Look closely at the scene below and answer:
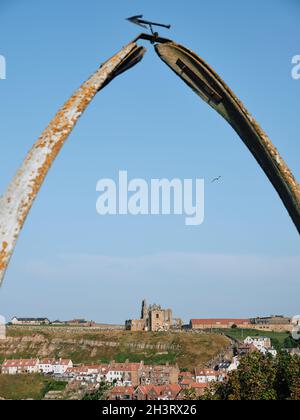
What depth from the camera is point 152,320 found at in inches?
6265

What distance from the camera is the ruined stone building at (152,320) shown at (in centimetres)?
15912

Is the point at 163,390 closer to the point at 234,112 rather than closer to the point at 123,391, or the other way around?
the point at 123,391

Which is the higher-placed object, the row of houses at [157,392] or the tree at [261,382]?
the row of houses at [157,392]

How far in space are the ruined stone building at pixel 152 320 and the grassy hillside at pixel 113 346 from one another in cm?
626

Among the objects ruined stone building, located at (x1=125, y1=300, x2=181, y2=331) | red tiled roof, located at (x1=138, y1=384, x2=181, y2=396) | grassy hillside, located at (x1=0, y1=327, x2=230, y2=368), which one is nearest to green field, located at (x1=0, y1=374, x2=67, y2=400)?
red tiled roof, located at (x1=138, y1=384, x2=181, y2=396)

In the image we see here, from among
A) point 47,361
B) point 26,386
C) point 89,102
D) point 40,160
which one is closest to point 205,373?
point 26,386

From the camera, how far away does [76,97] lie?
205 inches

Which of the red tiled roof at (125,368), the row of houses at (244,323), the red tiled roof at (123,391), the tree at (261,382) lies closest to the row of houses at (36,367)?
the red tiled roof at (125,368)

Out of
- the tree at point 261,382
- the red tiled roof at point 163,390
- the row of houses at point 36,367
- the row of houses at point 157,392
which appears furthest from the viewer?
the row of houses at point 36,367

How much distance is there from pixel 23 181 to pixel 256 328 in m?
179

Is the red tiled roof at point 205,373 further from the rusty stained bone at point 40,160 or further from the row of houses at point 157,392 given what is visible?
the rusty stained bone at point 40,160

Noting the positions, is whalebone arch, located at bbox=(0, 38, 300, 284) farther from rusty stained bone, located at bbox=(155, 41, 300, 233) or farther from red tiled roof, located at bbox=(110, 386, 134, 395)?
red tiled roof, located at bbox=(110, 386, 134, 395)

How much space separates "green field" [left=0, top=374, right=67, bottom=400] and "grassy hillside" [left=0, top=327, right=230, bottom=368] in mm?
26202
